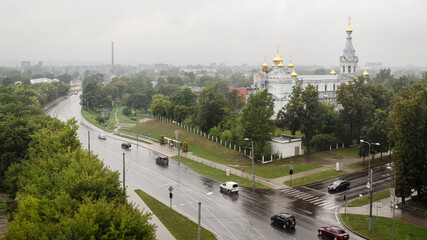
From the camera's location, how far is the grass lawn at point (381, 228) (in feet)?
104

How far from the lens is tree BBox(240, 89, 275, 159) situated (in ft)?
186

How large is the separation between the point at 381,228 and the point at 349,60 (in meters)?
80.8

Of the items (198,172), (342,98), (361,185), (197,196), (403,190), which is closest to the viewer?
(403,190)

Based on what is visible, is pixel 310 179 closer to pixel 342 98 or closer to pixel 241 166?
pixel 241 166

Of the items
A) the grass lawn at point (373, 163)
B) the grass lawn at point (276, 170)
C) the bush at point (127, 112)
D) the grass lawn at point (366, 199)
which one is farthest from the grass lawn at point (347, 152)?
the bush at point (127, 112)

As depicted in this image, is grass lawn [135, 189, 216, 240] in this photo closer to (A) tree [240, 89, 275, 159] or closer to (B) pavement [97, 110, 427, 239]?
(B) pavement [97, 110, 427, 239]

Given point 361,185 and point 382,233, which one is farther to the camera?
point 361,185

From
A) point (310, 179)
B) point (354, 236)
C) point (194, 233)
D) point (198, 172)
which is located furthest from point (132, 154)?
point (354, 236)

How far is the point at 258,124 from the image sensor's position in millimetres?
56719

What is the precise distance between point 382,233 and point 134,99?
102m

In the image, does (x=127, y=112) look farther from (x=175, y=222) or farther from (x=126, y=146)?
(x=175, y=222)

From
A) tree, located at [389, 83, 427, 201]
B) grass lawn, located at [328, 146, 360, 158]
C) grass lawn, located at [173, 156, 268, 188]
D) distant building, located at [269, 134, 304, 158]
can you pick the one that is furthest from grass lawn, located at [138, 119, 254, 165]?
tree, located at [389, 83, 427, 201]

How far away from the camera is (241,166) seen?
5612cm

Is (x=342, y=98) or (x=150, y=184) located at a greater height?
(x=342, y=98)
